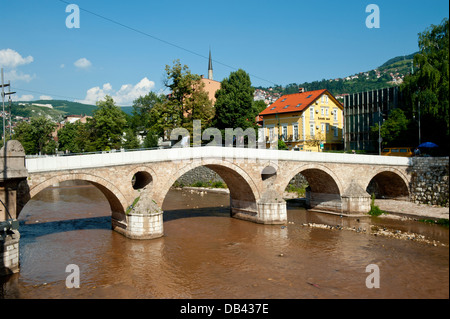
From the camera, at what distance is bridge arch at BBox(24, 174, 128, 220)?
1387 cm

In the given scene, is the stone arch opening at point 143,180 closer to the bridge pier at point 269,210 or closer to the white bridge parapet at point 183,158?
the white bridge parapet at point 183,158

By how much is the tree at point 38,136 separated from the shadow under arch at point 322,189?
137ft

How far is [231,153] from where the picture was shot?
63.4 ft

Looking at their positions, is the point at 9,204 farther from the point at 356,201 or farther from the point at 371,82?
the point at 371,82

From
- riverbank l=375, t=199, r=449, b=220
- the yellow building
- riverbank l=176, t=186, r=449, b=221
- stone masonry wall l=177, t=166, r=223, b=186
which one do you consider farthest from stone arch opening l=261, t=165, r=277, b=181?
stone masonry wall l=177, t=166, r=223, b=186

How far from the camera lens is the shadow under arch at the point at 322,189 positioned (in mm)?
22594

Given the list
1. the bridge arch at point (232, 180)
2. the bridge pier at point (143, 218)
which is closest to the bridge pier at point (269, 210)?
the bridge arch at point (232, 180)

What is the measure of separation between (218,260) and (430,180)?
17562mm

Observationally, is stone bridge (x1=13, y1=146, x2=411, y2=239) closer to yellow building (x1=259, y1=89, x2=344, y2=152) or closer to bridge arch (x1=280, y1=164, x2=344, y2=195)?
bridge arch (x1=280, y1=164, x2=344, y2=195)
